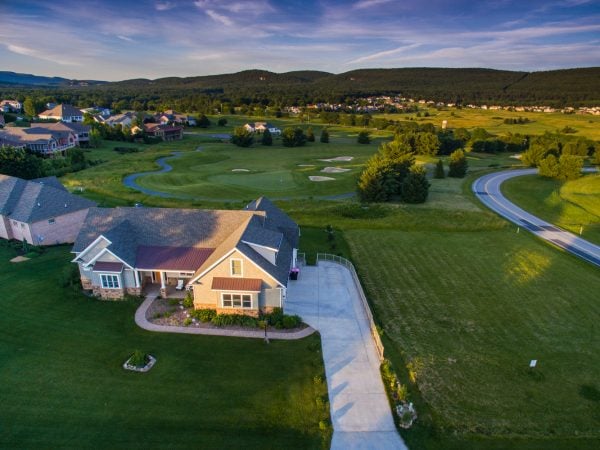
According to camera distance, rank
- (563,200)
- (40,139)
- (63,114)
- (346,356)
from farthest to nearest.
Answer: (63,114), (40,139), (563,200), (346,356)

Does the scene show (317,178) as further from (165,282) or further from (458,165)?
(165,282)

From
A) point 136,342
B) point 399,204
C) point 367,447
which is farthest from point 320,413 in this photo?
point 399,204

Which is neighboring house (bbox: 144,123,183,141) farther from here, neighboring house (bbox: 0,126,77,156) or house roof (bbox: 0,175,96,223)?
house roof (bbox: 0,175,96,223)

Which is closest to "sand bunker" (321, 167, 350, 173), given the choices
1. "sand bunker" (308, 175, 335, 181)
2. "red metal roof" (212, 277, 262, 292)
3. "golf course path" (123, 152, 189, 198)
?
"sand bunker" (308, 175, 335, 181)

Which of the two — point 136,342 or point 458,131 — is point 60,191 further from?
point 458,131

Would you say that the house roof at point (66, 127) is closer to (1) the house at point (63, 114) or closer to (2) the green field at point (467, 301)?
(1) the house at point (63, 114)

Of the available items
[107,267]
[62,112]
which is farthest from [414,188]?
[62,112]
